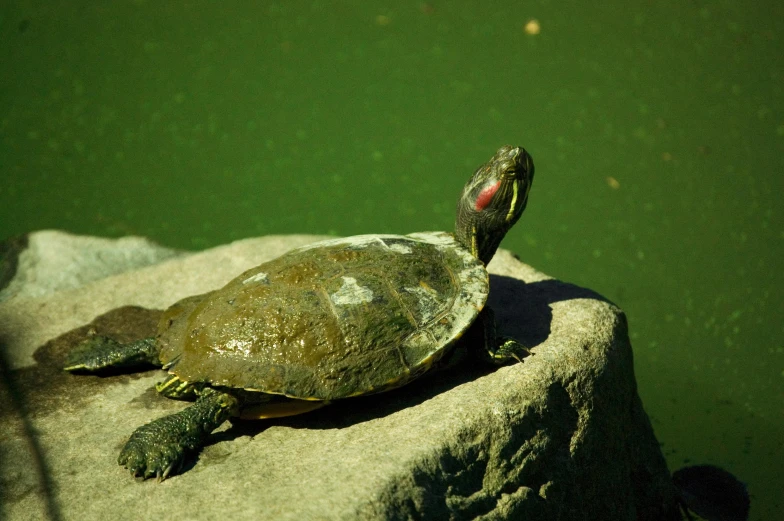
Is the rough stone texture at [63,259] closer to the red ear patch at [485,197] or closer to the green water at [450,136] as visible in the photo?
the green water at [450,136]

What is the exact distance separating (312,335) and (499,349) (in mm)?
781

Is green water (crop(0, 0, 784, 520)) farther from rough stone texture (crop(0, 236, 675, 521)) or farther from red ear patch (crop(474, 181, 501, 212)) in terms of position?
red ear patch (crop(474, 181, 501, 212))

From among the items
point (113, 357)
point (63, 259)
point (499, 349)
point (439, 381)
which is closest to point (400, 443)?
point (439, 381)

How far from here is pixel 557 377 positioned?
3.01 m

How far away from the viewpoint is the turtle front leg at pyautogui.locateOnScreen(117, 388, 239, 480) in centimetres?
264

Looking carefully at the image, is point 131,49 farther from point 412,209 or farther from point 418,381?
point 418,381

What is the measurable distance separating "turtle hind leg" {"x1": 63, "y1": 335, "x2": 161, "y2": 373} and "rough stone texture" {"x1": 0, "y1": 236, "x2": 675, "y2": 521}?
0.07 m

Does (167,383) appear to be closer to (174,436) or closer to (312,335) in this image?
(174,436)

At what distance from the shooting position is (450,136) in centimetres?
625

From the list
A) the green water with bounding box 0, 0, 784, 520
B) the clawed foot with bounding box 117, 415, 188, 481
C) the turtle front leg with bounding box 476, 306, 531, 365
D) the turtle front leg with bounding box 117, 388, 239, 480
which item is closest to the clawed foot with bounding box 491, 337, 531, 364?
the turtle front leg with bounding box 476, 306, 531, 365

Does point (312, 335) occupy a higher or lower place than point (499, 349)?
higher

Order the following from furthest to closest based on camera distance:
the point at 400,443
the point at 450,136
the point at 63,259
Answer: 1. the point at 450,136
2. the point at 63,259
3. the point at 400,443

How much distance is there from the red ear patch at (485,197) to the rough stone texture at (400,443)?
0.55 m

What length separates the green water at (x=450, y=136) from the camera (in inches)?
198
